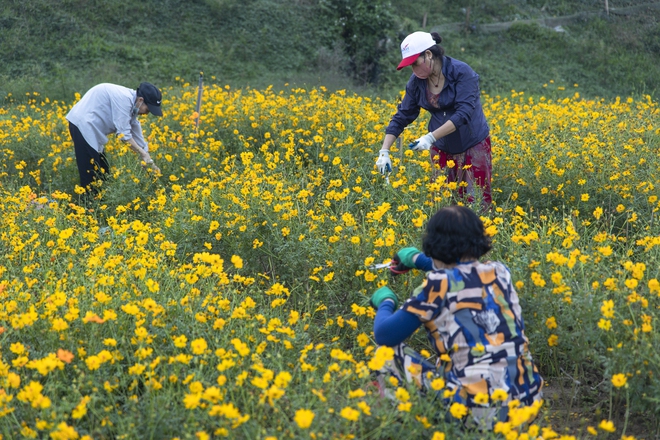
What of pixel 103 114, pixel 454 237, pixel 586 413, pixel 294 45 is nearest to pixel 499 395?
pixel 454 237

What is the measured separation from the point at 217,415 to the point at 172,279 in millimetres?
1137

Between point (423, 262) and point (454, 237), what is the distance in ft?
1.29

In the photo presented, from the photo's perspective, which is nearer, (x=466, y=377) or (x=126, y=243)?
(x=466, y=377)

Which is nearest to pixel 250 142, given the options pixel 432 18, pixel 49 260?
pixel 49 260

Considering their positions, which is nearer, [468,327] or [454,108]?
[468,327]

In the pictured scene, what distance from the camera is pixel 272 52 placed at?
1426cm

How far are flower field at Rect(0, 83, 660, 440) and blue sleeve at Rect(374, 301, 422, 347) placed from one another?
0.53ft

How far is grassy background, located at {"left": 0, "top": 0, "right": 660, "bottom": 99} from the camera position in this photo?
1257cm

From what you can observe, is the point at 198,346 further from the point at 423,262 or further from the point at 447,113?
the point at 447,113

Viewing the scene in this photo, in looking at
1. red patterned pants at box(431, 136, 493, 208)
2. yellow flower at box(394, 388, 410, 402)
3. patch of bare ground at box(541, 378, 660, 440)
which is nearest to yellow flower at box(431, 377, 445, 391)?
yellow flower at box(394, 388, 410, 402)

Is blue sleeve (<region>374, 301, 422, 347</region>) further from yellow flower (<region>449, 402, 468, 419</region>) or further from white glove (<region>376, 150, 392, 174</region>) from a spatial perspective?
white glove (<region>376, 150, 392, 174</region>)

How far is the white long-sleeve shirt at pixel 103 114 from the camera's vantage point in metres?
5.10

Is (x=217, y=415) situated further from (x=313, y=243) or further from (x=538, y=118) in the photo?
(x=538, y=118)

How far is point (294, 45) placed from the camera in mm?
14547
